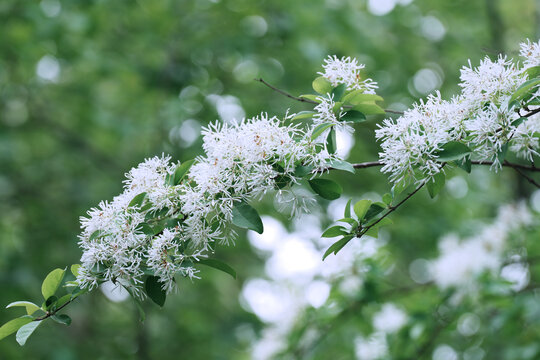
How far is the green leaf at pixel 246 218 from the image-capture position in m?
1.22

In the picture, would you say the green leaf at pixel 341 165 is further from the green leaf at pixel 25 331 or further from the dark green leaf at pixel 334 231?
the green leaf at pixel 25 331

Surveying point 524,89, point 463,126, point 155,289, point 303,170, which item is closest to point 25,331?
point 155,289

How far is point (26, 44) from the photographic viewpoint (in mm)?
4098

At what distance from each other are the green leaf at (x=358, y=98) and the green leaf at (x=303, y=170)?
200mm

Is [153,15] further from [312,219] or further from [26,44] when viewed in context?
[312,219]

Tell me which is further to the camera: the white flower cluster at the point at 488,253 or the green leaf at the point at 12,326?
the white flower cluster at the point at 488,253

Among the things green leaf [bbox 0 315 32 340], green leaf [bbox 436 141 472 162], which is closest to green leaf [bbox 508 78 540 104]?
green leaf [bbox 436 141 472 162]

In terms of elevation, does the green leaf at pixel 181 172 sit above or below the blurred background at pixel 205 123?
below

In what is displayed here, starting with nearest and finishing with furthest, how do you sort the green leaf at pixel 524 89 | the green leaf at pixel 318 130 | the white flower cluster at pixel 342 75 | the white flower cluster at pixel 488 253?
the green leaf at pixel 524 89 < the green leaf at pixel 318 130 < the white flower cluster at pixel 342 75 < the white flower cluster at pixel 488 253

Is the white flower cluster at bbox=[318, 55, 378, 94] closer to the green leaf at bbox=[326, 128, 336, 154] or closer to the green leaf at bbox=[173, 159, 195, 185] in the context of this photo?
the green leaf at bbox=[326, 128, 336, 154]

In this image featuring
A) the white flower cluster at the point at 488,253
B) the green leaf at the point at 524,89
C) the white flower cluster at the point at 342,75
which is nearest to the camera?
the green leaf at the point at 524,89

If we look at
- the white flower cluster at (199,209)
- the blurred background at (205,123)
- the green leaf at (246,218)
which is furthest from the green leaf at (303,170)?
the blurred background at (205,123)

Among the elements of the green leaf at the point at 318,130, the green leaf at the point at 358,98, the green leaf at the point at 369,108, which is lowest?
the green leaf at the point at 318,130

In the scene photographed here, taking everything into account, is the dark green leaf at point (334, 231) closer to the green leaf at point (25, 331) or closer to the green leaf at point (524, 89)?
the green leaf at point (524, 89)
